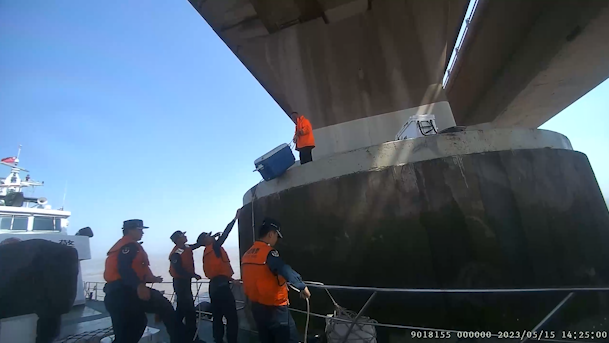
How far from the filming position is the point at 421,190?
4844 mm

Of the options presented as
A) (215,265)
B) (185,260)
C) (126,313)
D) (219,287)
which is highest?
(185,260)

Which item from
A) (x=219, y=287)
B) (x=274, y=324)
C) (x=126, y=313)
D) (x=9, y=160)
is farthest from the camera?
(x=9, y=160)

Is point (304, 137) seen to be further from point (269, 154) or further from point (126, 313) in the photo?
point (126, 313)

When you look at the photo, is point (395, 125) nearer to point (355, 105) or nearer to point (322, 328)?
point (355, 105)

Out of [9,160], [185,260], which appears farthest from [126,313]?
[9,160]

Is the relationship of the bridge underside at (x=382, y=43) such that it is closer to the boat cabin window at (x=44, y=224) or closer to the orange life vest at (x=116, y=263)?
the orange life vest at (x=116, y=263)

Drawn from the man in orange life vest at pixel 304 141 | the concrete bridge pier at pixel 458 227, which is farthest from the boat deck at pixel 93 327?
the man in orange life vest at pixel 304 141

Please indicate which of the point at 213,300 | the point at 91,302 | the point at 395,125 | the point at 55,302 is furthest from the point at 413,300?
the point at 91,302

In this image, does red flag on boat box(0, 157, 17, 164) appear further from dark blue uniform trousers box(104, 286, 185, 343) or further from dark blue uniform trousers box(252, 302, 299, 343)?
dark blue uniform trousers box(252, 302, 299, 343)

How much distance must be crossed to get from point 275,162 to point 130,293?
3.12 m

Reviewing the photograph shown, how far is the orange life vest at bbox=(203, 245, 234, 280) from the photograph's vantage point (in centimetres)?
511

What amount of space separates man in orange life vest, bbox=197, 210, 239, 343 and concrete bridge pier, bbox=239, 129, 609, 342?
3.81ft

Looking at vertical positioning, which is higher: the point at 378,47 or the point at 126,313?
the point at 378,47

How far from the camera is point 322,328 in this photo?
493 cm
